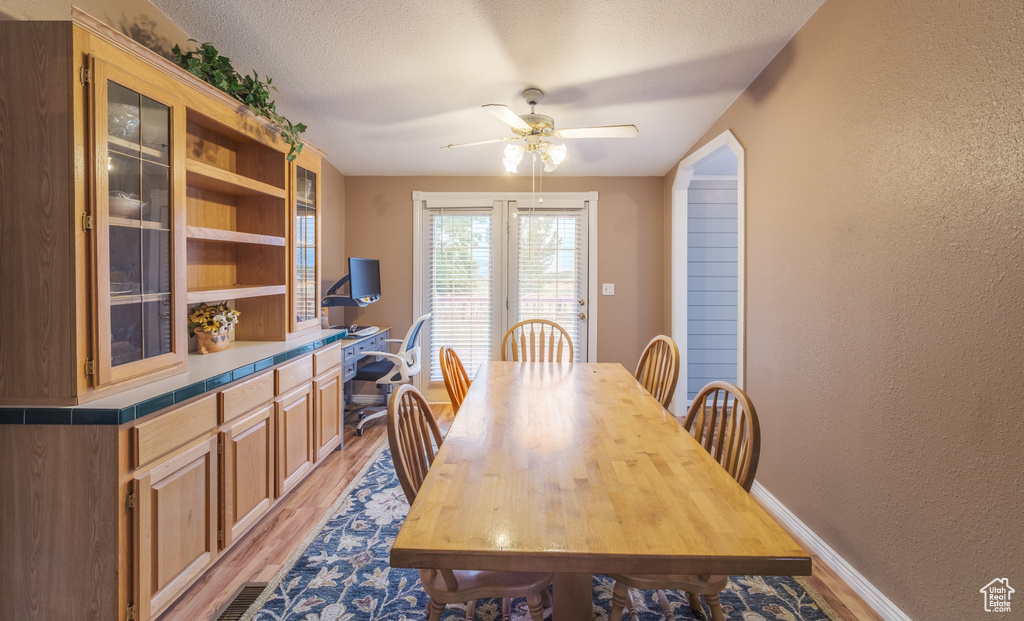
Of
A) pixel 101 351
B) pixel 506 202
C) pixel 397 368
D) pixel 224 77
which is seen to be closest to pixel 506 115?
pixel 224 77

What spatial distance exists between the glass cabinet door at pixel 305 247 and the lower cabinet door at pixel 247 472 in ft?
2.57

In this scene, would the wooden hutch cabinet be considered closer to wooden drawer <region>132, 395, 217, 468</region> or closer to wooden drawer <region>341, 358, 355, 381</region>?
wooden drawer <region>132, 395, 217, 468</region>

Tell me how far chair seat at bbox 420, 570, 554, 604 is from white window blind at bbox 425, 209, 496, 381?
3391 mm

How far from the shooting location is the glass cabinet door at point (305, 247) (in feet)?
9.37

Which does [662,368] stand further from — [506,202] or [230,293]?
[506,202]

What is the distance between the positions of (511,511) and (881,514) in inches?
60.1

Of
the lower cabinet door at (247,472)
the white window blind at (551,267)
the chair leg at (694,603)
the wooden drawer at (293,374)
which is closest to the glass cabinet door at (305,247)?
the wooden drawer at (293,374)

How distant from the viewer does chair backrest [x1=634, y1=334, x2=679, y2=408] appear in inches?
90.9

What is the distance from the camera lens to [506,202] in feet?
15.1

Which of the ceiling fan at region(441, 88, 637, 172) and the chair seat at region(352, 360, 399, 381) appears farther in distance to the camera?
the chair seat at region(352, 360, 399, 381)

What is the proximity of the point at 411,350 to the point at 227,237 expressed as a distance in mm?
1768

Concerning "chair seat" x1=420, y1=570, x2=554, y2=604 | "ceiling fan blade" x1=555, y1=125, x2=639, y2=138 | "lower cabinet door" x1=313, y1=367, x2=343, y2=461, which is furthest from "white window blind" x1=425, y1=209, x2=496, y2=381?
"chair seat" x1=420, y1=570, x2=554, y2=604

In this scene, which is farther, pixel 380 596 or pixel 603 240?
pixel 603 240

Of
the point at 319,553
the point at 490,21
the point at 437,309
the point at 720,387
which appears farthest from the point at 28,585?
the point at 437,309
